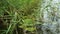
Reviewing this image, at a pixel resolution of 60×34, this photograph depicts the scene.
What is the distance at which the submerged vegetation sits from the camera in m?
1.50

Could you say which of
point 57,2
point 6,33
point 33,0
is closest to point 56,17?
point 57,2

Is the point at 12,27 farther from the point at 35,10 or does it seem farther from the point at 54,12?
the point at 54,12

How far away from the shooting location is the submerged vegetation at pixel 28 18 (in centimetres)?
150

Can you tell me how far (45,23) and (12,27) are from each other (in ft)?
0.98

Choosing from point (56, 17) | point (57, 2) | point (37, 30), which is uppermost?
point (57, 2)

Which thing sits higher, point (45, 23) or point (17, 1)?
point (17, 1)

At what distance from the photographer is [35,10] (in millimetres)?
1597

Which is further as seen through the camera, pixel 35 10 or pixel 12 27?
pixel 35 10

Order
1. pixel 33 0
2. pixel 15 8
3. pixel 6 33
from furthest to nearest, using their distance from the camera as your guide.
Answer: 1. pixel 33 0
2. pixel 15 8
3. pixel 6 33

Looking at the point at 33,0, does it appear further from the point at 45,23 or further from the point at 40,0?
the point at 45,23

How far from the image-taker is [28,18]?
152 cm

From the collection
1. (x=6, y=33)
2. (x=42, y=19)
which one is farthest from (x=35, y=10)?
(x=6, y=33)

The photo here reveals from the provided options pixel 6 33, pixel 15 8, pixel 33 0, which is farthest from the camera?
pixel 33 0

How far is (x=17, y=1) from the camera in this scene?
1623 millimetres
